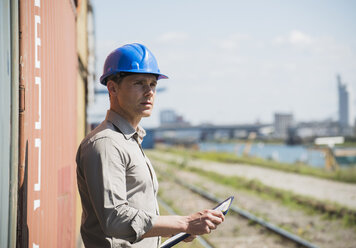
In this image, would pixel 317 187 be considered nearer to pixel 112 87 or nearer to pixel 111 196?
pixel 112 87

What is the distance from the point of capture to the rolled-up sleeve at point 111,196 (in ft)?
5.49

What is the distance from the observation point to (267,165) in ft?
68.2

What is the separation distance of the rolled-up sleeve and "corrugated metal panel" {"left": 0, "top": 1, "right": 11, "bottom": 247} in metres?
0.36

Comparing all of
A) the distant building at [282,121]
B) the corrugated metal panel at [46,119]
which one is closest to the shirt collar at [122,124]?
the corrugated metal panel at [46,119]

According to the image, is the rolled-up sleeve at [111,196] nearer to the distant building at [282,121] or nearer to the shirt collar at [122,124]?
the shirt collar at [122,124]

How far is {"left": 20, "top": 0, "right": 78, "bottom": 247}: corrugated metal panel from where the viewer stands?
181 cm

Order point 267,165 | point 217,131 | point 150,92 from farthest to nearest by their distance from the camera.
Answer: point 217,131
point 267,165
point 150,92

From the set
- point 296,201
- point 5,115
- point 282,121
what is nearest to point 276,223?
point 296,201

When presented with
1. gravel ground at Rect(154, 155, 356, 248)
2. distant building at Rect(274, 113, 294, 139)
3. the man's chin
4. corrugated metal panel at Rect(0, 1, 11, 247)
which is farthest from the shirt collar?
distant building at Rect(274, 113, 294, 139)

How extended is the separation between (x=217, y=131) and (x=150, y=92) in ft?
278

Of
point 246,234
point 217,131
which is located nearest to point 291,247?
point 246,234

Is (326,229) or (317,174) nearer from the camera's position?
(326,229)

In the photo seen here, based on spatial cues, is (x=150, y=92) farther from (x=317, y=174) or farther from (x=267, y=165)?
(x=267, y=165)

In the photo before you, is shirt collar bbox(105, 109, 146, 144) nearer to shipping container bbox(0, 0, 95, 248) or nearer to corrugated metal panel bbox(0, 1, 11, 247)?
shipping container bbox(0, 0, 95, 248)
